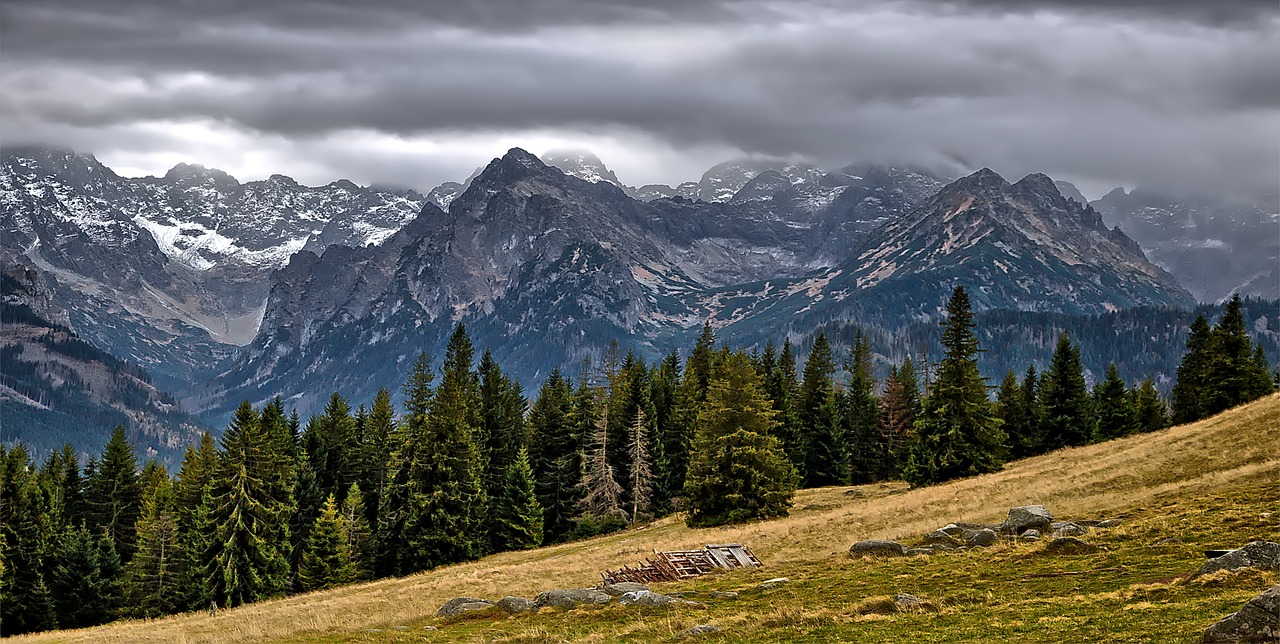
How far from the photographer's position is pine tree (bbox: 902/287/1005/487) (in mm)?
73562

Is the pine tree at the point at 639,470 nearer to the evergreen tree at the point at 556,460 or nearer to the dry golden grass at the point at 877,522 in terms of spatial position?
the evergreen tree at the point at 556,460

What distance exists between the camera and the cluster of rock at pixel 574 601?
31581 millimetres

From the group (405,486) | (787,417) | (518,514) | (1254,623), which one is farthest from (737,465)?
(1254,623)

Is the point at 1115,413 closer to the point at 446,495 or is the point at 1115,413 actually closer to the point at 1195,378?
the point at 1195,378

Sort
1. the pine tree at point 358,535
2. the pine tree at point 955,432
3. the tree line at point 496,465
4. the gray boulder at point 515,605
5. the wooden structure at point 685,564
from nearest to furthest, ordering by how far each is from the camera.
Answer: the gray boulder at point 515,605, the wooden structure at point 685,564, the tree line at point 496,465, the pine tree at point 955,432, the pine tree at point 358,535

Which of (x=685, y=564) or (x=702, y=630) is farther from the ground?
(x=685, y=564)

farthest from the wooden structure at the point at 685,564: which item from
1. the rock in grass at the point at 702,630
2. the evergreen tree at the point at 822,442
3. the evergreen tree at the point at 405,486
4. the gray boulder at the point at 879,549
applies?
the evergreen tree at the point at 822,442

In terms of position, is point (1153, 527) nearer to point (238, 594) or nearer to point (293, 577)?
point (238, 594)

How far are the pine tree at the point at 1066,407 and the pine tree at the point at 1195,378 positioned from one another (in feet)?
28.0

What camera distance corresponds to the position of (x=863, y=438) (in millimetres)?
107938

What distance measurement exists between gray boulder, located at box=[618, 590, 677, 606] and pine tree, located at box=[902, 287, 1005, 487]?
153 feet

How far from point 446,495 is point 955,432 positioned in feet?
129

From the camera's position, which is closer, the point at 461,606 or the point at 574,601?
the point at 574,601

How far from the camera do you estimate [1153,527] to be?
31.7 meters
